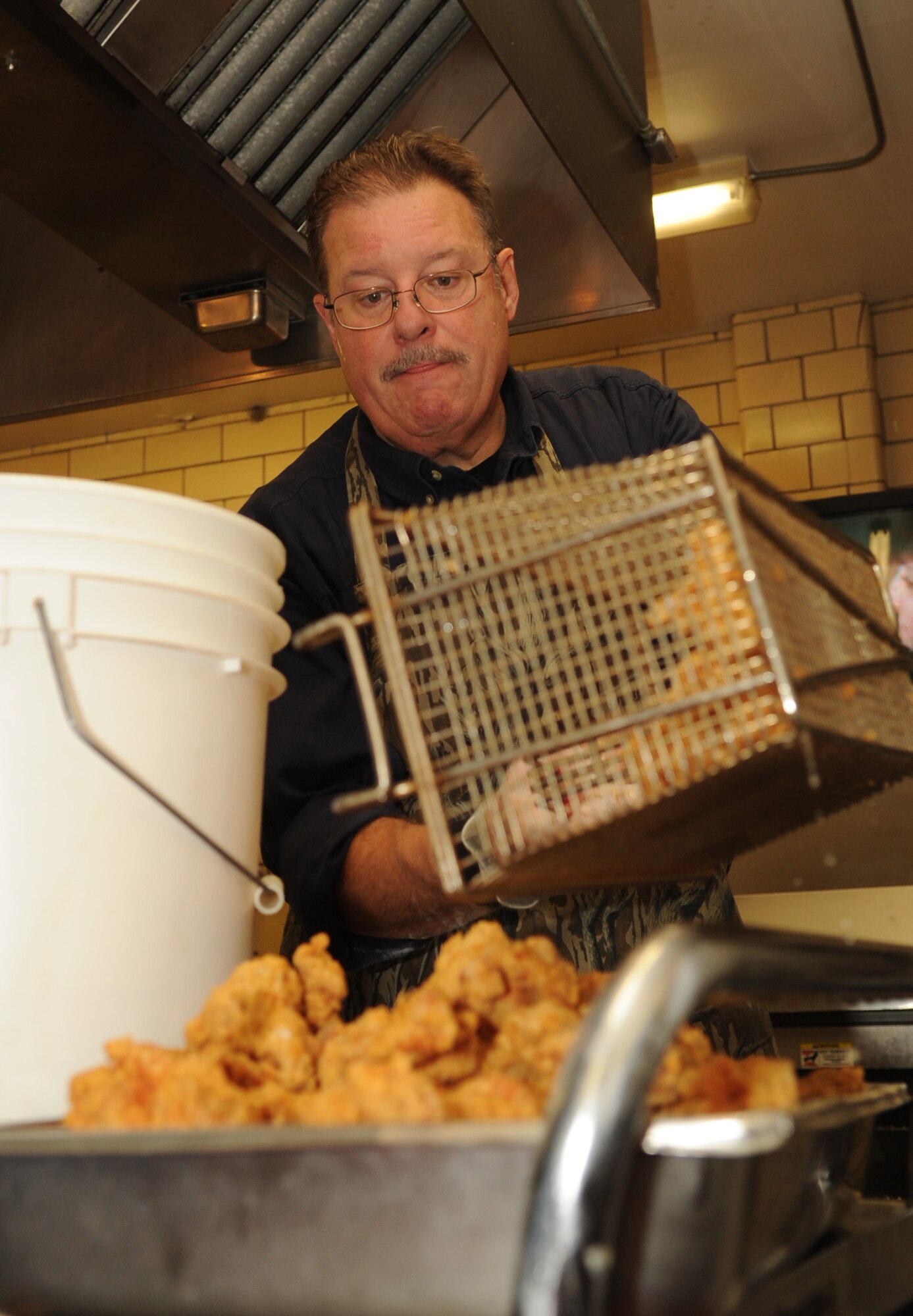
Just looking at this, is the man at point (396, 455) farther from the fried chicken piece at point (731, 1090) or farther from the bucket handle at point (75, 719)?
the fried chicken piece at point (731, 1090)

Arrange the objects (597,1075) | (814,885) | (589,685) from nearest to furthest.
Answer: (597,1075) < (589,685) < (814,885)

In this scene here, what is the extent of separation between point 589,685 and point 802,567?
0.13m

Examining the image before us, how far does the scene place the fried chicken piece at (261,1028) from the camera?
0.65 metres

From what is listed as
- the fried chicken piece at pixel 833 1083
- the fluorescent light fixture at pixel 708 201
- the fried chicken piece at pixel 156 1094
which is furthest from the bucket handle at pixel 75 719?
the fluorescent light fixture at pixel 708 201

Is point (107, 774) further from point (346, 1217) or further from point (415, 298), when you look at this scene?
point (415, 298)

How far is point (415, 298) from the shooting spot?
1302mm

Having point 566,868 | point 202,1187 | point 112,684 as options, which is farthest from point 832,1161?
point 112,684

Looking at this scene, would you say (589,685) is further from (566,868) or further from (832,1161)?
(832,1161)

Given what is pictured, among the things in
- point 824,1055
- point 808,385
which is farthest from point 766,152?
point 824,1055

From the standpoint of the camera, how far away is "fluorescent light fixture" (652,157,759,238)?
2.63m

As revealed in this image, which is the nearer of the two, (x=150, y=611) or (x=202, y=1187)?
(x=202, y=1187)

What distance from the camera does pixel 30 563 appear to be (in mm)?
686

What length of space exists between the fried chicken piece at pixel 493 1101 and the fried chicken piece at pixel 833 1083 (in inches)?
10.7

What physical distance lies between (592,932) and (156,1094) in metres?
0.70
